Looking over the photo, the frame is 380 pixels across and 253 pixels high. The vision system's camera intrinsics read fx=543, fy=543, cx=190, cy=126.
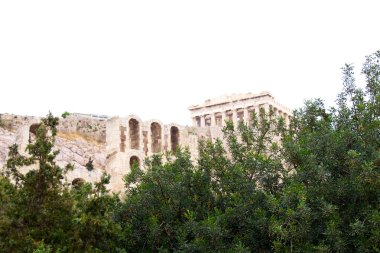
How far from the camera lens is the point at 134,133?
1451 inches

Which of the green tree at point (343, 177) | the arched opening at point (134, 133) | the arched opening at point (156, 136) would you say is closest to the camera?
the green tree at point (343, 177)

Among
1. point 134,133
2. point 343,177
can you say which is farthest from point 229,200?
point 134,133

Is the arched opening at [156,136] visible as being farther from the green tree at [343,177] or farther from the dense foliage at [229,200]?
the green tree at [343,177]

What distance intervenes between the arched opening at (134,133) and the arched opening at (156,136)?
1.20 meters

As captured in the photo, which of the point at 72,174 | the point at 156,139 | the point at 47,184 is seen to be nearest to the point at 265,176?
the point at 47,184

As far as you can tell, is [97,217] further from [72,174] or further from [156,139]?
[156,139]

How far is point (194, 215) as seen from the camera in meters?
16.5

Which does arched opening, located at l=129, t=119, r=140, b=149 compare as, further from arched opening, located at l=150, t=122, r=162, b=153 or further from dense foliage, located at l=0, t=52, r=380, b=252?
dense foliage, located at l=0, t=52, r=380, b=252

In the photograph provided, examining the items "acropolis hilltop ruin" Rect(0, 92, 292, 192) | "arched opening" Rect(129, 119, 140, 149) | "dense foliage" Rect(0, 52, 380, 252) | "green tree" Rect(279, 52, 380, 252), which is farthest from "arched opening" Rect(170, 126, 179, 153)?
"green tree" Rect(279, 52, 380, 252)

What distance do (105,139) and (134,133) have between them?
1.99m

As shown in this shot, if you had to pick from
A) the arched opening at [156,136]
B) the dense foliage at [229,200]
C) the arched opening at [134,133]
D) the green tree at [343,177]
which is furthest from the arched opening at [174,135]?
the green tree at [343,177]

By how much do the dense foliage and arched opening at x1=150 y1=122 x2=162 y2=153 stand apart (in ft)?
58.8

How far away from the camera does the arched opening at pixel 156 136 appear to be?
3697cm

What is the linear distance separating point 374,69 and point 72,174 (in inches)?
741
